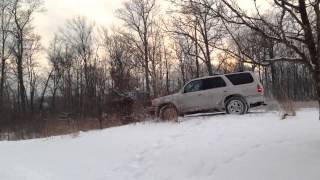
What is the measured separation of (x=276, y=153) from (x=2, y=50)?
168 ft

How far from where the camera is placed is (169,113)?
1797 centimetres

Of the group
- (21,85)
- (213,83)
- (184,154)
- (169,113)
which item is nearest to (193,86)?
(213,83)

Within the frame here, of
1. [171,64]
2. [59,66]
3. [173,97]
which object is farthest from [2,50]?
[173,97]

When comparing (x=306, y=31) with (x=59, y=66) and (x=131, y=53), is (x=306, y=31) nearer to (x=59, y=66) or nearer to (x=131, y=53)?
(x=131, y=53)

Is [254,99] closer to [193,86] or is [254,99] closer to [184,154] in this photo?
Answer: [193,86]

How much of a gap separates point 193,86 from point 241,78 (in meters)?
1.97

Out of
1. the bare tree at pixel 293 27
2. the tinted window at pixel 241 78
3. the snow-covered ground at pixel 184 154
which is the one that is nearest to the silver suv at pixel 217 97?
the tinted window at pixel 241 78

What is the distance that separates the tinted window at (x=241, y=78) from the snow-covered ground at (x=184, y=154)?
425 cm

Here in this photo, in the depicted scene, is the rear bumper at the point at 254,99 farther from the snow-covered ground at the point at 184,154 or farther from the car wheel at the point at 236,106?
the snow-covered ground at the point at 184,154

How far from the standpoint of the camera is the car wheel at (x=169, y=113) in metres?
17.5

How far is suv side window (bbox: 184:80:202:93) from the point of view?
63.9ft

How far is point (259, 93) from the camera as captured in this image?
734 inches

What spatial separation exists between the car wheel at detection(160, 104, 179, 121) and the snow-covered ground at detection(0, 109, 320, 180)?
1.94m

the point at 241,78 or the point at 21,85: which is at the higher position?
the point at 21,85
